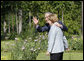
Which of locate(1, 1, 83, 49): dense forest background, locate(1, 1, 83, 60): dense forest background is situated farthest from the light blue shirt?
locate(1, 1, 83, 49): dense forest background

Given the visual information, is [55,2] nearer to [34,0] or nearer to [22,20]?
[34,0]

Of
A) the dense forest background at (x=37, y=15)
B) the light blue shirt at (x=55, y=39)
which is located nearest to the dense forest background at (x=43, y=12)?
the dense forest background at (x=37, y=15)

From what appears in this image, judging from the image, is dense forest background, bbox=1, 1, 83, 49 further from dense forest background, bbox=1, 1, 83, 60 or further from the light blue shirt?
the light blue shirt

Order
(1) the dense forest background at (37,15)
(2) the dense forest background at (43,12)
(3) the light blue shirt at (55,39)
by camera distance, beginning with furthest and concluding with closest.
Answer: (2) the dense forest background at (43,12) → (1) the dense forest background at (37,15) → (3) the light blue shirt at (55,39)

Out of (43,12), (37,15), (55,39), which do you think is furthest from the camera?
(37,15)

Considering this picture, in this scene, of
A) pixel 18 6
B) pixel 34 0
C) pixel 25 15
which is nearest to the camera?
pixel 34 0

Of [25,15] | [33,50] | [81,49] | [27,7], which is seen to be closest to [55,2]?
[27,7]

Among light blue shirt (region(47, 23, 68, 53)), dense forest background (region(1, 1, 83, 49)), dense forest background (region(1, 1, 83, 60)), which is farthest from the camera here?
dense forest background (region(1, 1, 83, 49))

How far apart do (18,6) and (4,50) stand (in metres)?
10.5

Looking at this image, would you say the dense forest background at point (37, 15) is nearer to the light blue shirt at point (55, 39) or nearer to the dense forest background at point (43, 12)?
the dense forest background at point (43, 12)

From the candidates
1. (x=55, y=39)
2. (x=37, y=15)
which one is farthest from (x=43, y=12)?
(x=55, y=39)

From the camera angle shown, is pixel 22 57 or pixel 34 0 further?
pixel 34 0

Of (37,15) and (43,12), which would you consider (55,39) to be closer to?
(43,12)

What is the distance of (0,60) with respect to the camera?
323 inches
